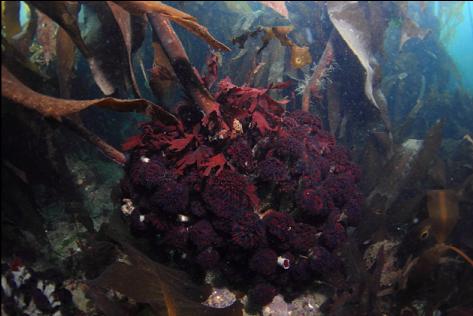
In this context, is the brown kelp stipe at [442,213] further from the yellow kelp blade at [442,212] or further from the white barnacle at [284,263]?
the white barnacle at [284,263]

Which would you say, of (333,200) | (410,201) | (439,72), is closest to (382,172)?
(410,201)

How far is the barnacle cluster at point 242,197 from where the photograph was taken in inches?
88.5

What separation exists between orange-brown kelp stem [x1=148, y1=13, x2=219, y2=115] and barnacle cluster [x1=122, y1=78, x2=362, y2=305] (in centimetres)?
14

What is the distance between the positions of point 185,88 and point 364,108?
115 inches

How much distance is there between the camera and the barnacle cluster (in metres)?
2.25

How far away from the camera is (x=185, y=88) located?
2.44 m

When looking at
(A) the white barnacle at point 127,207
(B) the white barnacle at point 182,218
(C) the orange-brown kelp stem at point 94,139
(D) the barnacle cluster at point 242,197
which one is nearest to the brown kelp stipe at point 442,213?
(D) the barnacle cluster at point 242,197

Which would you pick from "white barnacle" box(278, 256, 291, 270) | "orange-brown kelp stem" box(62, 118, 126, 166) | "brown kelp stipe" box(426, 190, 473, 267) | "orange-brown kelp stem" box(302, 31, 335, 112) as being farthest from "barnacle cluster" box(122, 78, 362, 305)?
"orange-brown kelp stem" box(302, 31, 335, 112)

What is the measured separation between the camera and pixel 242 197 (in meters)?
2.28

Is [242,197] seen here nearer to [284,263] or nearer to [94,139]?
[284,263]

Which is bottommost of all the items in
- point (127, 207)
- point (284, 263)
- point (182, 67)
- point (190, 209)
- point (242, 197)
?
point (284, 263)

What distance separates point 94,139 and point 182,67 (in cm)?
85

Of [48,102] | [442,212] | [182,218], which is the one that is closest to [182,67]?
[48,102]

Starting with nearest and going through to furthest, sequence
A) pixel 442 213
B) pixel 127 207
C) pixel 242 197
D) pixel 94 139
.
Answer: pixel 242 197 < pixel 94 139 < pixel 127 207 < pixel 442 213
